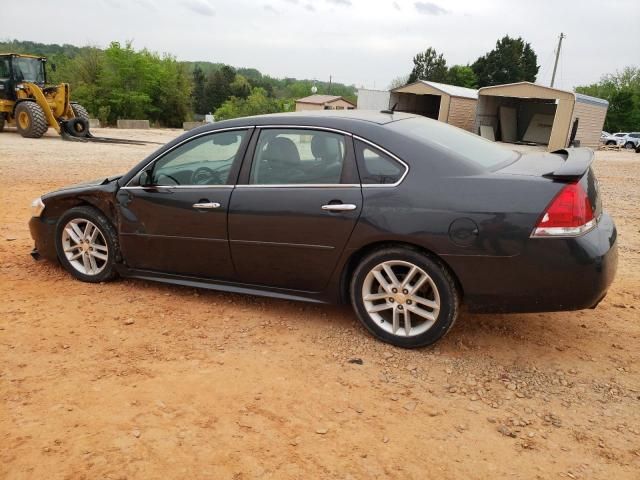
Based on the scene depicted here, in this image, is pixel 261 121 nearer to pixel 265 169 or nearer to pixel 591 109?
pixel 265 169

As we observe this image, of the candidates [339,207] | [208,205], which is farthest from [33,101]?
[339,207]

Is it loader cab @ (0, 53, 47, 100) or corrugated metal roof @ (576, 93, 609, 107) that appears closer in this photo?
loader cab @ (0, 53, 47, 100)

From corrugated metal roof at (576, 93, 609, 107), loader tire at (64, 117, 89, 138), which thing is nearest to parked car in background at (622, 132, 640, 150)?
corrugated metal roof at (576, 93, 609, 107)

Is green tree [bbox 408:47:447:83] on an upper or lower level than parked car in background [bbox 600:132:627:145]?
upper

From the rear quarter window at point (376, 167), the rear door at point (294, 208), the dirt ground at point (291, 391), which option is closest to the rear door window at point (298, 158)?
the rear door at point (294, 208)

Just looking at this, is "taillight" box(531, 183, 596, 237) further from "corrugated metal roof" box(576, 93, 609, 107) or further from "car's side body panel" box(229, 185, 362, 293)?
"corrugated metal roof" box(576, 93, 609, 107)

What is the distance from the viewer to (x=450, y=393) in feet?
10.0

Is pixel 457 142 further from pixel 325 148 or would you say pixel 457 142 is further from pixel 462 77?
pixel 462 77

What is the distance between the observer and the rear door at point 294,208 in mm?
3578

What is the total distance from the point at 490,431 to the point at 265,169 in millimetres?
2290

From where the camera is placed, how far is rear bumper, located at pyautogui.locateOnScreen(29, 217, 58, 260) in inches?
188

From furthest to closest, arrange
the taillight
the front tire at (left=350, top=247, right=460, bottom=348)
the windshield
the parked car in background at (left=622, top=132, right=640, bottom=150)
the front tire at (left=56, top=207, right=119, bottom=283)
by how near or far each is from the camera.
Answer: the parked car in background at (left=622, top=132, right=640, bottom=150) < the windshield < the front tire at (left=56, top=207, right=119, bottom=283) < the front tire at (left=350, top=247, right=460, bottom=348) < the taillight

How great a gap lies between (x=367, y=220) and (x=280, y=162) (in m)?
0.86

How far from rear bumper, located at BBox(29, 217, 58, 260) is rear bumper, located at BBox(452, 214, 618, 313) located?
3.58 meters
